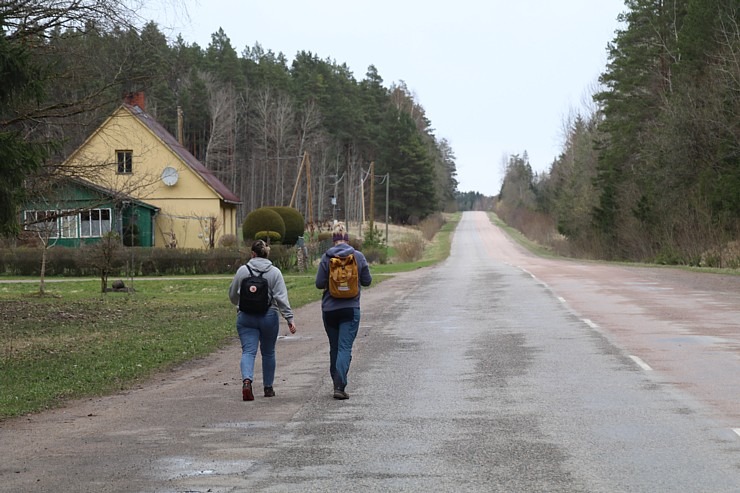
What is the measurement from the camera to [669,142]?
153ft

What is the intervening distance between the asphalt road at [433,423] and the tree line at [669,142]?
2790 centimetres

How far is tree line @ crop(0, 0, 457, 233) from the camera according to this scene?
56.2 ft

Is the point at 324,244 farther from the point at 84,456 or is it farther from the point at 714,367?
the point at 84,456

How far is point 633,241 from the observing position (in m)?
60.2

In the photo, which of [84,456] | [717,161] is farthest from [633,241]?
[84,456]

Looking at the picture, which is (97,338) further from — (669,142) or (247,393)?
(669,142)

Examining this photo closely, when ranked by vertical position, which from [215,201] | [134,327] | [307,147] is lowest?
[134,327]

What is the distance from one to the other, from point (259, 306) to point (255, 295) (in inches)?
5.3

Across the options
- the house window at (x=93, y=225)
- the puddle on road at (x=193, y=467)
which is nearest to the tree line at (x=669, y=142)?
the house window at (x=93, y=225)

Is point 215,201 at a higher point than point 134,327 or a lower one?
higher

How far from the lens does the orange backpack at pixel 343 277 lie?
10945 millimetres

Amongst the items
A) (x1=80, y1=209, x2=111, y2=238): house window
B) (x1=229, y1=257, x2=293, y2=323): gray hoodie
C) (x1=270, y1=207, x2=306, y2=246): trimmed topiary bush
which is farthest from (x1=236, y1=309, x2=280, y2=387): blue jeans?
(x1=80, y1=209, x2=111, y2=238): house window

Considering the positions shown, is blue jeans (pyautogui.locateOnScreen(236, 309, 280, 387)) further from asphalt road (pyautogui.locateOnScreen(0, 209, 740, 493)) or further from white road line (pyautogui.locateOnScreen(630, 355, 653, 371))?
white road line (pyautogui.locateOnScreen(630, 355, 653, 371))

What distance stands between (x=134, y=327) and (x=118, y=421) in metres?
10.3
